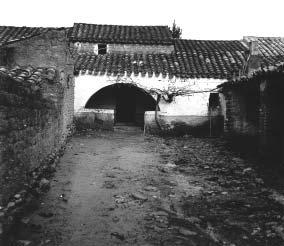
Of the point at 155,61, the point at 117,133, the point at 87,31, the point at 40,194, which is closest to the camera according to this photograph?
the point at 40,194

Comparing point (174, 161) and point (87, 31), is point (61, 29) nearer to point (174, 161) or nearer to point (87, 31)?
point (174, 161)

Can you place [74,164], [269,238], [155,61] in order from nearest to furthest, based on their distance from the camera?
[269,238] < [74,164] < [155,61]

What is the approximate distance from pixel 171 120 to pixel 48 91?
28.8ft

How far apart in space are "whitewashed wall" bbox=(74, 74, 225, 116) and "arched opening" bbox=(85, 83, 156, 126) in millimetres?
2162

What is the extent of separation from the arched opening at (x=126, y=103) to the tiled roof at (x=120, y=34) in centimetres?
255

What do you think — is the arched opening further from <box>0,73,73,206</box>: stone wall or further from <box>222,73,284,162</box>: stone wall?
<box>0,73,73,206</box>: stone wall

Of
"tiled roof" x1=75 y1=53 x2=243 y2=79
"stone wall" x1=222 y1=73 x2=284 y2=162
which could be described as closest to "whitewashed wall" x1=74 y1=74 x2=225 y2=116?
"tiled roof" x1=75 y1=53 x2=243 y2=79

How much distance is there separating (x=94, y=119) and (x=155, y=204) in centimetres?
1078

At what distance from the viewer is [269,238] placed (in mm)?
4527

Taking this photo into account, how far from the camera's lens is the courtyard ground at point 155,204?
14.9 ft

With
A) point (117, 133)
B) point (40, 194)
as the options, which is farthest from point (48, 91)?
point (117, 133)

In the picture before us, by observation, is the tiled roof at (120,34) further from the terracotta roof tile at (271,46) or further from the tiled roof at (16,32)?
the terracotta roof tile at (271,46)

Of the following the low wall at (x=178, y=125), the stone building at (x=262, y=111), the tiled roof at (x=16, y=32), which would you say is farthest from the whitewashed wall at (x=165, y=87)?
the tiled roof at (x=16, y=32)

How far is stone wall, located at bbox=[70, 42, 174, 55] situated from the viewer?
62.5 feet
